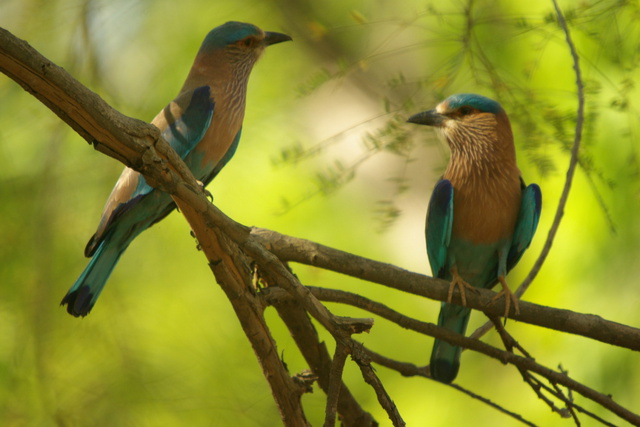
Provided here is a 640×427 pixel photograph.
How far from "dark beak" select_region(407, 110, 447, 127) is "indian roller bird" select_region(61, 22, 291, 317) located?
2.54ft

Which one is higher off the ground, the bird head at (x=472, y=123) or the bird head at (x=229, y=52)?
the bird head at (x=229, y=52)

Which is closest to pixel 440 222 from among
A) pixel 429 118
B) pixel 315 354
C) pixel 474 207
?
pixel 474 207

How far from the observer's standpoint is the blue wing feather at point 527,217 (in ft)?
10.1

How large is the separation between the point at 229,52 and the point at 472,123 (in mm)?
1197

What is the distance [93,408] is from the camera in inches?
114

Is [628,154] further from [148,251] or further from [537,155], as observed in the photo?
[148,251]

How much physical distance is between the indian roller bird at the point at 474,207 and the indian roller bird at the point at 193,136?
0.85m

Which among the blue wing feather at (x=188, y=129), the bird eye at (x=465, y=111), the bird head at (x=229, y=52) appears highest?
the bird head at (x=229, y=52)

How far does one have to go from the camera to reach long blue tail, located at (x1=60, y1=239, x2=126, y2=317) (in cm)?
272

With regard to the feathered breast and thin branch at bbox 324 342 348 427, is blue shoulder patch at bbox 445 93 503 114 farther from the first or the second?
thin branch at bbox 324 342 348 427

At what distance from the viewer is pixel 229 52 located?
3.45 m

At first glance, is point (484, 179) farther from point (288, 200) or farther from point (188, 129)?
point (188, 129)

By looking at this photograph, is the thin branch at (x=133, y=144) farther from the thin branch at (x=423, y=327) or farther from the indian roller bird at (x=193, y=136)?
the indian roller bird at (x=193, y=136)

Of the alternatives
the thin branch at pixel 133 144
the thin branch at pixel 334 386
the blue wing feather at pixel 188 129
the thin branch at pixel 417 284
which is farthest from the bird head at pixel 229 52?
the thin branch at pixel 334 386
